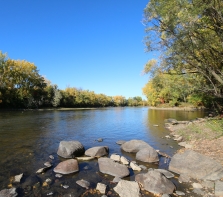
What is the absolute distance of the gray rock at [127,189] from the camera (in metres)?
6.44

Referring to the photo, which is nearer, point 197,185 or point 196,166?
point 197,185

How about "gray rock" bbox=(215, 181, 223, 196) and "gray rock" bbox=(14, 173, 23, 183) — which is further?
"gray rock" bbox=(14, 173, 23, 183)

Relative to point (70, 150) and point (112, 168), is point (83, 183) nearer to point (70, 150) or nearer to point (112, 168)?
point (112, 168)

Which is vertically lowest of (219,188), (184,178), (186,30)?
(184,178)

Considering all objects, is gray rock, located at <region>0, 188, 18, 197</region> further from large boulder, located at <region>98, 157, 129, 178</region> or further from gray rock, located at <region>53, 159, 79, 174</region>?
large boulder, located at <region>98, 157, 129, 178</region>

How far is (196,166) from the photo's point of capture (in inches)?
322

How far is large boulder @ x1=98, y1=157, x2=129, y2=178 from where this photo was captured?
27.0ft

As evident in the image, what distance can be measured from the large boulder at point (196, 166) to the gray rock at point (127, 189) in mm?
2900

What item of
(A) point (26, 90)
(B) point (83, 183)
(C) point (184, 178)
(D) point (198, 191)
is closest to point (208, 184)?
(D) point (198, 191)

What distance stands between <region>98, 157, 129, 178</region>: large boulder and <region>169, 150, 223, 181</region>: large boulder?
249 cm

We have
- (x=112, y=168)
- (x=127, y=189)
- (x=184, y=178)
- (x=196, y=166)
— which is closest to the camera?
(x=127, y=189)

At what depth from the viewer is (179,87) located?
18.1 meters

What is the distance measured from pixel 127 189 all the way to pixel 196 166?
12.1ft

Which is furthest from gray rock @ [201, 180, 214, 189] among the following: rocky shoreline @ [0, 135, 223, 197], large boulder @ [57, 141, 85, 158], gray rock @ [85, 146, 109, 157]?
large boulder @ [57, 141, 85, 158]
